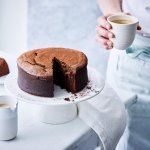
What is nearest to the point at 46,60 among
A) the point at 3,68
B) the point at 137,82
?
the point at 3,68

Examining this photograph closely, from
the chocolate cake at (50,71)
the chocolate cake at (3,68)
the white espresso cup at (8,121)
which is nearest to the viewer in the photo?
the white espresso cup at (8,121)

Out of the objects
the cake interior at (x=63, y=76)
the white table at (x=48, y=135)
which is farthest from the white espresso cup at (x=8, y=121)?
the cake interior at (x=63, y=76)

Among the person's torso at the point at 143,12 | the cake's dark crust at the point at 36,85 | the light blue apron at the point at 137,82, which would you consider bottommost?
the light blue apron at the point at 137,82

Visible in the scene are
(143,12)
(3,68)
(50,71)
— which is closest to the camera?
(50,71)

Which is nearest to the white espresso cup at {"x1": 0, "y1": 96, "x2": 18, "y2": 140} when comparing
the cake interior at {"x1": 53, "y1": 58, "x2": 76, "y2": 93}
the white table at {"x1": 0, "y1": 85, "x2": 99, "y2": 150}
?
the white table at {"x1": 0, "y1": 85, "x2": 99, "y2": 150}

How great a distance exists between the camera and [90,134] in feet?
3.52

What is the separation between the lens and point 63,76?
1.13 metres

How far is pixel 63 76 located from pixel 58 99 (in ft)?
Answer: 0.42

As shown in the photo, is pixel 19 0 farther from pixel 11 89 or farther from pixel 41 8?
pixel 11 89

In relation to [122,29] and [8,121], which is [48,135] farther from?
[122,29]

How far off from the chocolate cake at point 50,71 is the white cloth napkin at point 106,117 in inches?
2.9

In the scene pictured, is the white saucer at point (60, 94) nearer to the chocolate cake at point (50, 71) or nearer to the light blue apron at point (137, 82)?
the chocolate cake at point (50, 71)

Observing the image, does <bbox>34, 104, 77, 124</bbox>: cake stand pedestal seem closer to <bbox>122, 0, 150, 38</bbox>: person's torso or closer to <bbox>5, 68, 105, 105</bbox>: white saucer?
<bbox>5, 68, 105, 105</bbox>: white saucer

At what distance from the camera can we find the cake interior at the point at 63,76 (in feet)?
3.56
